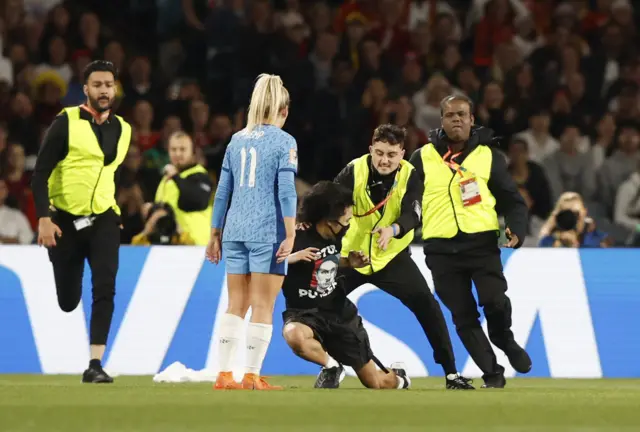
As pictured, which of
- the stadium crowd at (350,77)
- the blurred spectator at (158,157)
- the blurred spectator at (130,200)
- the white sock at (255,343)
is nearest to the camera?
the white sock at (255,343)

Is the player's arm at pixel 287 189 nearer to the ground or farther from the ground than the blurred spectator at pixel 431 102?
nearer to the ground

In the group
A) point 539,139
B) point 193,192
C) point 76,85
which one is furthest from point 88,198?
point 539,139

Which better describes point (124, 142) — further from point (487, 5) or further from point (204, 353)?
point (487, 5)

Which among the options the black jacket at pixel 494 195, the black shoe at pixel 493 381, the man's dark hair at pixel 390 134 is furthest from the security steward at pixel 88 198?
the black shoe at pixel 493 381

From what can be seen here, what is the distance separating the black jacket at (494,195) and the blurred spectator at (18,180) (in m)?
6.14

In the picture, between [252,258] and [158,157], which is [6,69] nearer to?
[158,157]

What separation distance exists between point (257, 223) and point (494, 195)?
2.03m

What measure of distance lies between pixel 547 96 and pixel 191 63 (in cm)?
441

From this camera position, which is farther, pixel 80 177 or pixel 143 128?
pixel 143 128

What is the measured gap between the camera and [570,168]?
17.1 m

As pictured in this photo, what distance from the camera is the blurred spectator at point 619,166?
17047mm

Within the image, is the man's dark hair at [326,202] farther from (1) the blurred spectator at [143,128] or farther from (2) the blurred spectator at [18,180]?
(1) the blurred spectator at [143,128]

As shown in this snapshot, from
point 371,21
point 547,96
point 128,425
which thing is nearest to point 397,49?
point 371,21

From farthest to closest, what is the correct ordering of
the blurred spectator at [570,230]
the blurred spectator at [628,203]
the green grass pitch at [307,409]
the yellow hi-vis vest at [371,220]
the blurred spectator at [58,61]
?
the blurred spectator at [58,61]
the blurred spectator at [628,203]
the blurred spectator at [570,230]
the yellow hi-vis vest at [371,220]
the green grass pitch at [307,409]
